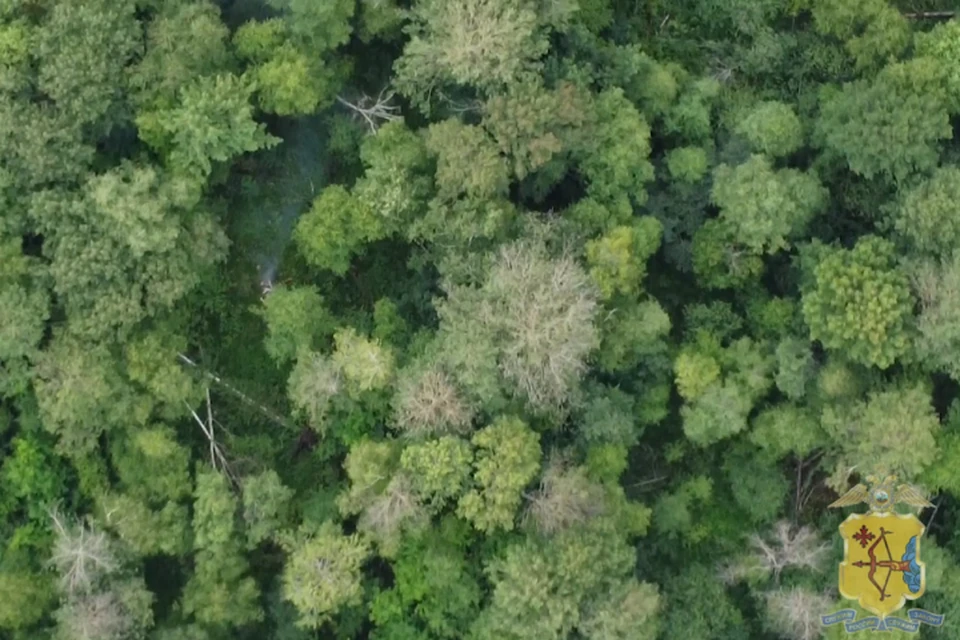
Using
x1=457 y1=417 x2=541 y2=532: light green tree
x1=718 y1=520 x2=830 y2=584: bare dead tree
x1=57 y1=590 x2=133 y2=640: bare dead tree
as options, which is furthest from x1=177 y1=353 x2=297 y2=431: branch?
x1=718 y1=520 x2=830 y2=584: bare dead tree

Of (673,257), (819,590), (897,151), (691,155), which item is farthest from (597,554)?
(897,151)

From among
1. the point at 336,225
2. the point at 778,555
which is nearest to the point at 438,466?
the point at 336,225

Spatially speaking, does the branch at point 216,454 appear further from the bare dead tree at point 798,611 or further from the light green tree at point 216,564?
the bare dead tree at point 798,611

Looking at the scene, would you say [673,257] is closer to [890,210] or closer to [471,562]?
[890,210]

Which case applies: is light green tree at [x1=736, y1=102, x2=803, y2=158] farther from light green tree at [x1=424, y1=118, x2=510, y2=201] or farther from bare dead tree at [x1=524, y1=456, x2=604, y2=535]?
bare dead tree at [x1=524, y1=456, x2=604, y2=535]

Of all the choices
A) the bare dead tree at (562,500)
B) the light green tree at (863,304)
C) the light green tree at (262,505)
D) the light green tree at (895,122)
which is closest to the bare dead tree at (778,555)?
the bare dead tree at (562,500)

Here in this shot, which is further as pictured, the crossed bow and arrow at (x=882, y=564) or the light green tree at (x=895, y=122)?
the crossed bow and arrow at (x=882, y=564)

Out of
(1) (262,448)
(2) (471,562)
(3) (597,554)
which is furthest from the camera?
(1) (262,448)
